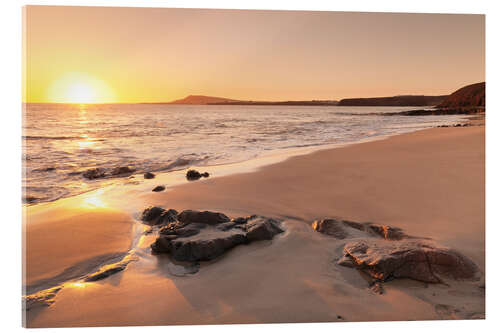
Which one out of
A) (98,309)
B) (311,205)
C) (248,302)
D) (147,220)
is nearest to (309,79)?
(311,205)

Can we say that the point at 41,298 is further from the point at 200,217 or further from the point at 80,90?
the point at 80,90

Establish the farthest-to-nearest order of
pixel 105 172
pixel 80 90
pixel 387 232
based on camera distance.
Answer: pixel 105 172
pixel 80 90
pixel 387 232

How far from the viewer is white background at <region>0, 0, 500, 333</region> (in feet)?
6.63

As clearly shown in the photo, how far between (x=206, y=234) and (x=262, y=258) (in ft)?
1.72

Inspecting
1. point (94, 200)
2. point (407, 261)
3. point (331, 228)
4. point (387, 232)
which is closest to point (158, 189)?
point (94, 200)

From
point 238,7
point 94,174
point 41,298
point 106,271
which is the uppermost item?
point 238,7

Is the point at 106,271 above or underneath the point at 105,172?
underneath

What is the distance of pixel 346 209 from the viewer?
3256 millimetres

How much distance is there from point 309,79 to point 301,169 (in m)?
1.50

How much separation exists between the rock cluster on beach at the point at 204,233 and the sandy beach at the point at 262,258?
7cm

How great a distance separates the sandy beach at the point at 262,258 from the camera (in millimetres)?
1974

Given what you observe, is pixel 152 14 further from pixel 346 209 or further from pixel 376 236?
pixel 376 236

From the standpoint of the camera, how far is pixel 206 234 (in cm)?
255

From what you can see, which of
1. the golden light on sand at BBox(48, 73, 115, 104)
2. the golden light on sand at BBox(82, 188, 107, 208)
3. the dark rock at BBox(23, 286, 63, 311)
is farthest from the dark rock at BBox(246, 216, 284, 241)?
the golden light on sand at BBox(48, 73, 115, 104)
